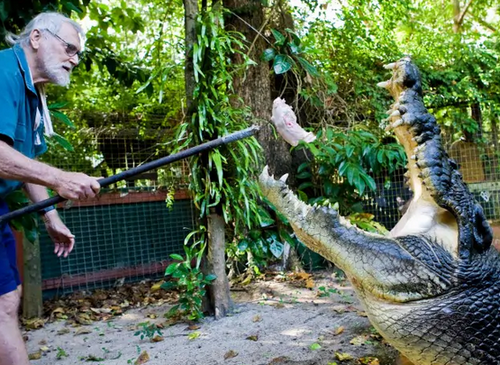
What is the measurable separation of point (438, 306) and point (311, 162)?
3713 millimetres

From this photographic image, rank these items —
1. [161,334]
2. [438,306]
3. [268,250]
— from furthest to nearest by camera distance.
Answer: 1. [268,250]
2. [161,334]
3. [438,306]

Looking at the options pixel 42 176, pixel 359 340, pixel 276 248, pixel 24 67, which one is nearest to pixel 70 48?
pixel 24 67

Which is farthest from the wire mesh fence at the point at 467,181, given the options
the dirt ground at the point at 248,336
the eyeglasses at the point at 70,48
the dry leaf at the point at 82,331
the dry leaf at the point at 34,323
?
the eyeglasses at the point at 70,48

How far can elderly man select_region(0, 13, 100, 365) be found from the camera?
183cm

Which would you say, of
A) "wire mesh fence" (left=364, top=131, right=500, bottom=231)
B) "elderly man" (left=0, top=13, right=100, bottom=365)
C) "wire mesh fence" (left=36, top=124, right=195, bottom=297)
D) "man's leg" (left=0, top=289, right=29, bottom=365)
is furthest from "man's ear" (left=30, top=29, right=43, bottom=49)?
"wire mesh fence" (left=364, top=131, right=500, bottom=231)

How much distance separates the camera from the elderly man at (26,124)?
1.83 meters

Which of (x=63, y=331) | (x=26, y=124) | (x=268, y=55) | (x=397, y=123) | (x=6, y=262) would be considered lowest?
(x=63, y=331)

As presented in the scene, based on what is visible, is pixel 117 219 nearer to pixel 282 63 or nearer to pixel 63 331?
pixel 63 331

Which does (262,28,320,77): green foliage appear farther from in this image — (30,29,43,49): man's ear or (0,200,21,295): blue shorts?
(0,200,21,295): blue shorts

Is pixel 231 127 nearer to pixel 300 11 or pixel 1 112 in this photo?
pixel 1 112

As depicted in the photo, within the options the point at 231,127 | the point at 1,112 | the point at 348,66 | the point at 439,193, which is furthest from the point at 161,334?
the point at 348,66

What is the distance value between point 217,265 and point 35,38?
2.14 m

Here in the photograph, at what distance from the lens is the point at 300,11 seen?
6.40m

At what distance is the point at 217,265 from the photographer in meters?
3.70
